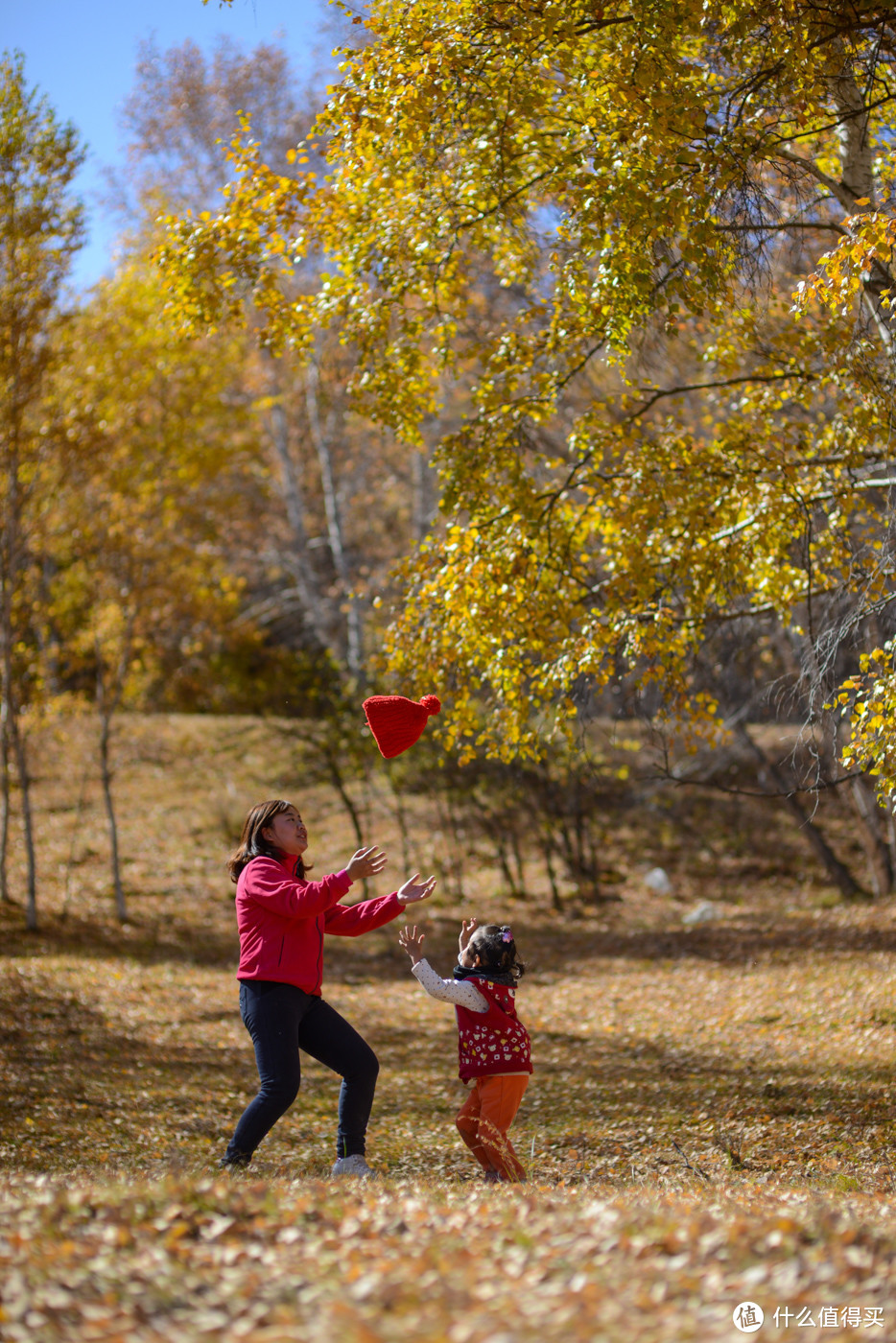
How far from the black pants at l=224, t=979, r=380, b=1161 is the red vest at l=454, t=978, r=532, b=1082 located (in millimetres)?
417

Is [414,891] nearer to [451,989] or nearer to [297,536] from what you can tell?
[451,989]

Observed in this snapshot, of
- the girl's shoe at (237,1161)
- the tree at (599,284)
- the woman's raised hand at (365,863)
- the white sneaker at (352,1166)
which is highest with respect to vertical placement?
the tree at (599,284)

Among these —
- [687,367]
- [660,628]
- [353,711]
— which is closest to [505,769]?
[353,711]

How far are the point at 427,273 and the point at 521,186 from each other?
2.65 feet

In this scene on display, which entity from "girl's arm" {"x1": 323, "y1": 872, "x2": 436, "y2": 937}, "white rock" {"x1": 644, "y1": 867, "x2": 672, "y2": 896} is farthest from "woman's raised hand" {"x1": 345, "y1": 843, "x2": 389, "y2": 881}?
"white rock" {"x1": 644, "y1": 867, "x2": 672, "y2": 896}

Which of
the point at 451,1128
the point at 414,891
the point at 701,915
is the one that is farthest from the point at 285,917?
the point at 701,915

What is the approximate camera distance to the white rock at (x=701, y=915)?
548 inches

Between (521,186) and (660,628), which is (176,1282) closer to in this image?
(660,628)

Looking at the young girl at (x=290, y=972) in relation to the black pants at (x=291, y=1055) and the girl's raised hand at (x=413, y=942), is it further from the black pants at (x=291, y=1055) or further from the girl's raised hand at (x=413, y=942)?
the girl's raised hand at (x=413, y=942)

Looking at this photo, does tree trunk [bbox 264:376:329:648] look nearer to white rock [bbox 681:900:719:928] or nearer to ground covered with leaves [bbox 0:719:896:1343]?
ground covered with leaves [bbox 0:719:896:1343]

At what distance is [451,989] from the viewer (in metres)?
4.50

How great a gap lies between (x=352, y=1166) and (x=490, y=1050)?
73 cm

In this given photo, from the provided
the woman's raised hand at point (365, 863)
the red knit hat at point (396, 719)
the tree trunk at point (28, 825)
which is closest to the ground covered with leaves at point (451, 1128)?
the tree trunk at point (28, 825)

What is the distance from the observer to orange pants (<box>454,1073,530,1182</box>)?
179 inches
